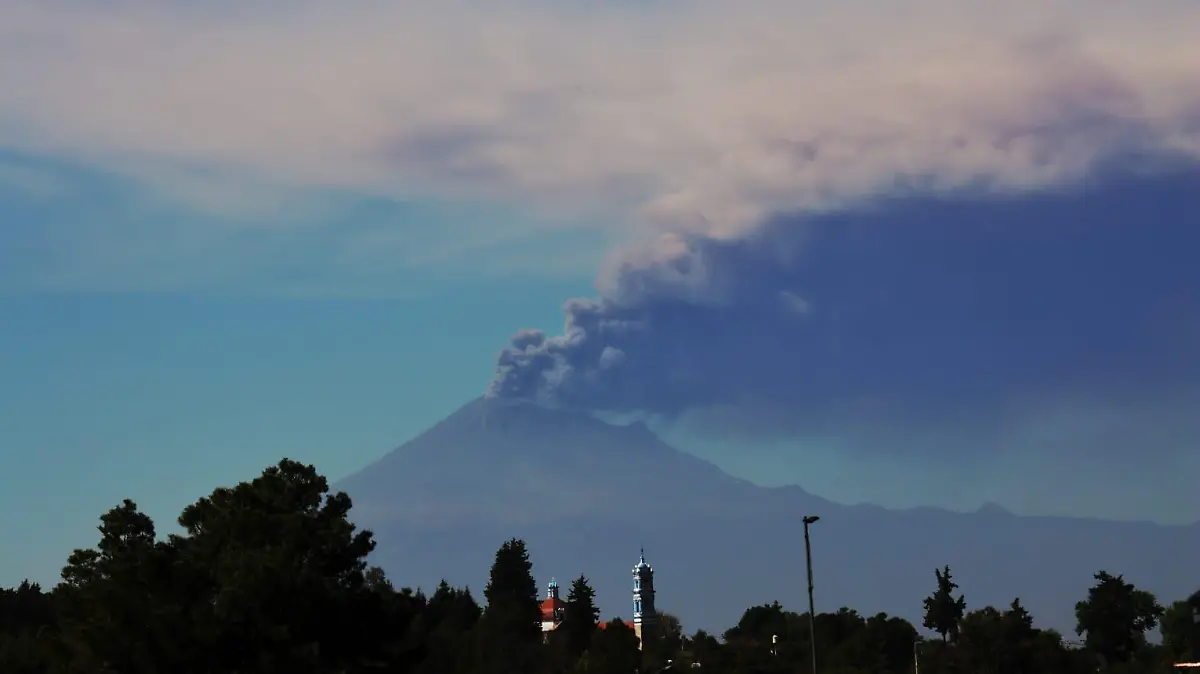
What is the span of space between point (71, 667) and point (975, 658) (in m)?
137

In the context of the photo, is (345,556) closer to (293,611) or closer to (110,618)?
(293,611)

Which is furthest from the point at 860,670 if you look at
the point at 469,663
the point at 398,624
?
the point at 398,624

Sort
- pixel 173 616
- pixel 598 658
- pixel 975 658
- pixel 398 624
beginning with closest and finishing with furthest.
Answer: pixel 173 616
pixel 398 624
pixel 598 658
pixel 975 658

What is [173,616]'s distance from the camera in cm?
7119

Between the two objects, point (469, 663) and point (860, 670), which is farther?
point (860, 670)

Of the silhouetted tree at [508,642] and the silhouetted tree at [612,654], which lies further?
the silhouetted tree at [612,654]

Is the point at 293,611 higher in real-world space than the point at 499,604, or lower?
lower

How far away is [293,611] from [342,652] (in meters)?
3.30

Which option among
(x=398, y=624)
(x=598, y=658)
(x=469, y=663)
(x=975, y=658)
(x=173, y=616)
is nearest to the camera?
(x=173, y=616)

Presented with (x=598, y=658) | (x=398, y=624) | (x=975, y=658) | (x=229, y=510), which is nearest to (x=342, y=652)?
(x=398, y=624)

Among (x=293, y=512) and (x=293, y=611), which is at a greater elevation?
(x=293, y=512)

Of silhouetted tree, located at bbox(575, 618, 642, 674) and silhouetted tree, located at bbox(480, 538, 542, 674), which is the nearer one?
silhouetted tree, located at bbox(480, 538, 542, 674)

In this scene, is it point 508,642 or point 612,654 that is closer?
point 508,642

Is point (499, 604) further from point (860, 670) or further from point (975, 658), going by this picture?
point (975, 658)
